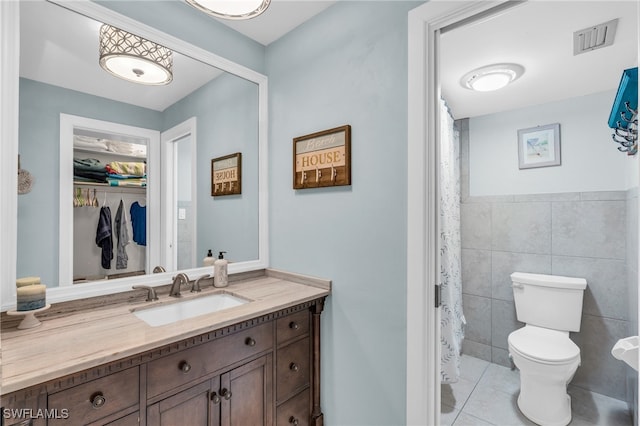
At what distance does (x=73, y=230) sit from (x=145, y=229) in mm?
291

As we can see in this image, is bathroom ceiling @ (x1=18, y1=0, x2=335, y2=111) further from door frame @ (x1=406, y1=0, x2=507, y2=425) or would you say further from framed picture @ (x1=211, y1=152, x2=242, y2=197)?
door frame @ (x1=406, y1=0, x2=507, y2=425)

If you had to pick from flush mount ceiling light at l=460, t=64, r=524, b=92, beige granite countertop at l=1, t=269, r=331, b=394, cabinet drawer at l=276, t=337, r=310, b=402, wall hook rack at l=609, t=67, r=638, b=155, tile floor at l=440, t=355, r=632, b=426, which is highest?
flush mount ceiling light at l=460, t=64, r=524, b=92

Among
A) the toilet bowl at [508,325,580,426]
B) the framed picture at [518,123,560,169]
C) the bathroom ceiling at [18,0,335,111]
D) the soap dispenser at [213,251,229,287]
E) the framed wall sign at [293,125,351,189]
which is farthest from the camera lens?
the framed picture at [518,123,560,169]

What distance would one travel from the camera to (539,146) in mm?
2459

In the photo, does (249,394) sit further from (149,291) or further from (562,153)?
(562,153)

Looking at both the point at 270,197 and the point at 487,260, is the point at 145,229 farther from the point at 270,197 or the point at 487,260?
the point at 487,260

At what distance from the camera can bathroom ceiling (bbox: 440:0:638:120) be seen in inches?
54.2

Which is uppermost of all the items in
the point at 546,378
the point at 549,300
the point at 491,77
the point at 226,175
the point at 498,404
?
the point at 491,77

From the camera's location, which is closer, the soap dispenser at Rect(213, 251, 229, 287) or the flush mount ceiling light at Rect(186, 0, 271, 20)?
the flush mount ceiling light at Rect(186, 0, 271, 20)

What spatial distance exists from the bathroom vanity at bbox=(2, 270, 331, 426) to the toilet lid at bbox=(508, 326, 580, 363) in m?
1.43

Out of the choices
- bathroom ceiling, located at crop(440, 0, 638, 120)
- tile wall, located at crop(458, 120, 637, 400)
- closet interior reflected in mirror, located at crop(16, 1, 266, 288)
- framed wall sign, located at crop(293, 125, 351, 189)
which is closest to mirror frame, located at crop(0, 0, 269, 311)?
closet interior reflected in mirror, located at crop(16, 1, 266, 288)

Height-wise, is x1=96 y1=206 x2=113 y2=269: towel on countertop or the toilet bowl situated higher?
x1=96 y1=206 x2=113 y2=269: towel on countertop

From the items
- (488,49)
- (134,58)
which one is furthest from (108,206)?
(488,49)

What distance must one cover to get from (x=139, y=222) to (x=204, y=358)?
0.79m
